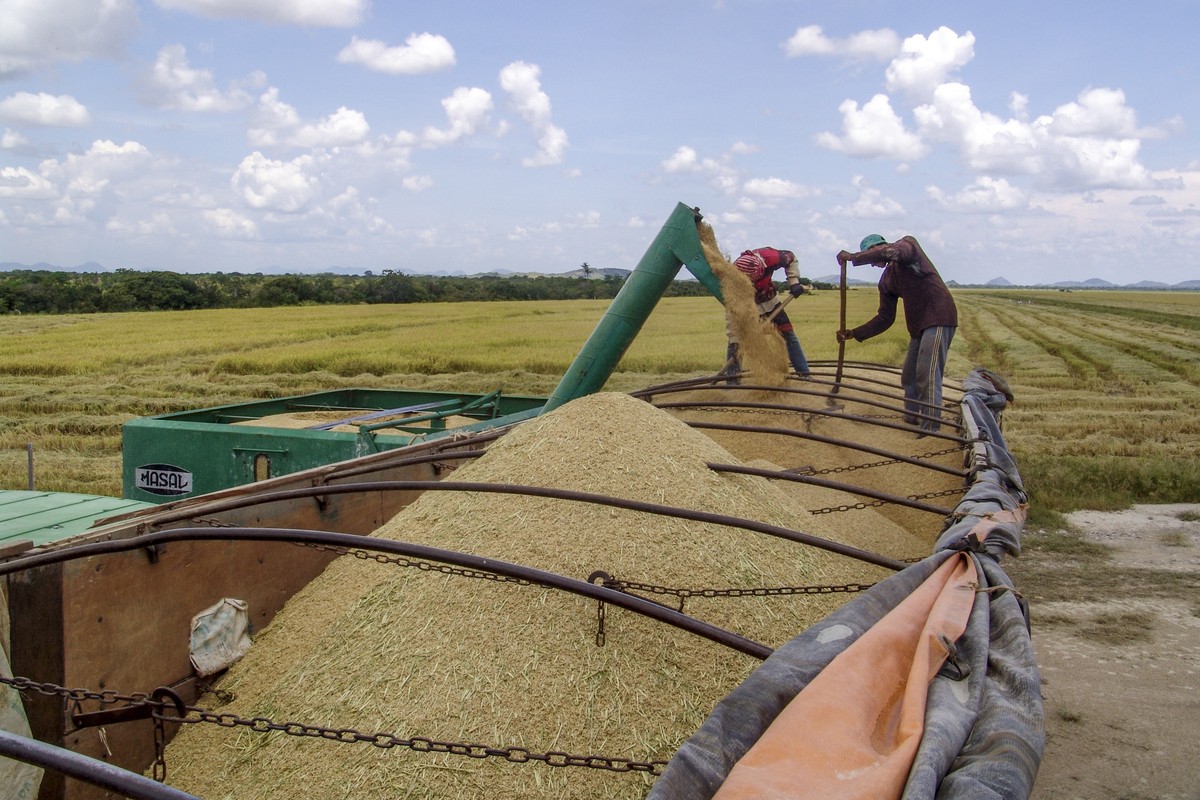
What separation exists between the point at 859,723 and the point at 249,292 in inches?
1488

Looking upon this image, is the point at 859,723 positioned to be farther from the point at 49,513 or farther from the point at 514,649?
the point at 49,513

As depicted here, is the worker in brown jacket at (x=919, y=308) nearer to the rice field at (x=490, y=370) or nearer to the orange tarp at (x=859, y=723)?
the rice field at (x=490, y=370)

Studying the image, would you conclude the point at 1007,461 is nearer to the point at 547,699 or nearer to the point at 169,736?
the point at 547,699

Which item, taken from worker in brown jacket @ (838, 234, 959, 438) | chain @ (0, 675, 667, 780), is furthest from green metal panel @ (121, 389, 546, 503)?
worker in brown jacket @ (838, 234, 959, 438)

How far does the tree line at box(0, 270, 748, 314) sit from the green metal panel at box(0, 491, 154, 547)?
24493mm

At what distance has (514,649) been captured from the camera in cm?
205

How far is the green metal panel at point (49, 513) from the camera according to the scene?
254cm

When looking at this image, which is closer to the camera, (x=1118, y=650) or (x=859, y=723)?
(x=859, y=723)

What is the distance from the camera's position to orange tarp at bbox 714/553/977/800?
1.12m

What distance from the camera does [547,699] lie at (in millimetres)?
1930

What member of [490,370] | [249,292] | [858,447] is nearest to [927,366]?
[858,447]

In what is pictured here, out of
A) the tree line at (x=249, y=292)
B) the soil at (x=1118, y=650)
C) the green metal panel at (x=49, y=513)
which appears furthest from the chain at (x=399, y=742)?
the tree line at (x=249, y=292)

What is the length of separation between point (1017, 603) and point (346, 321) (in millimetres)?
24233

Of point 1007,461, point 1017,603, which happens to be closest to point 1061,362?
point 1007,461
